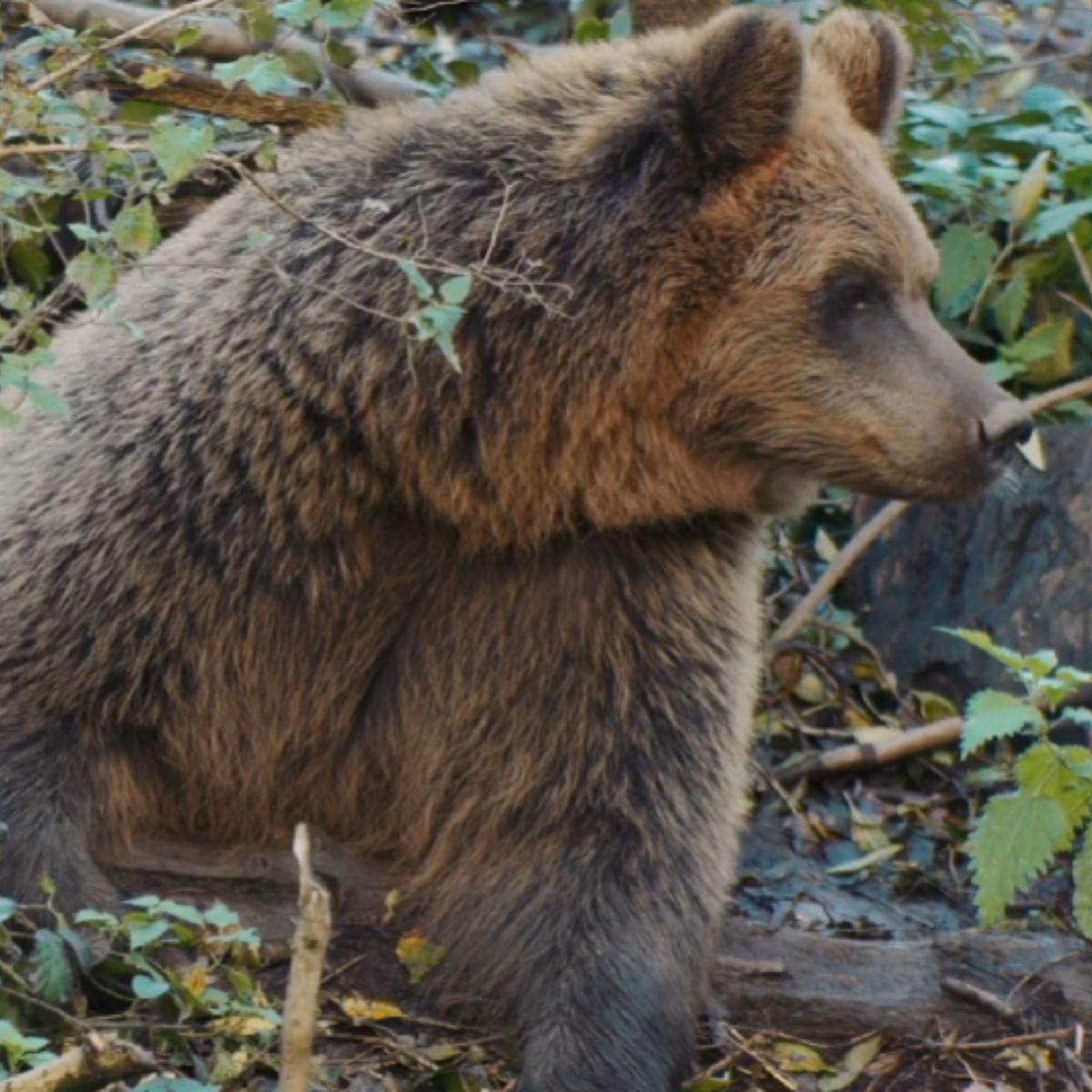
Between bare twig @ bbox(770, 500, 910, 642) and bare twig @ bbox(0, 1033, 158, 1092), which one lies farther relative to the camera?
bare twig @ bbox(770, 500, 910, 642)

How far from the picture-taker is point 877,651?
7.86m

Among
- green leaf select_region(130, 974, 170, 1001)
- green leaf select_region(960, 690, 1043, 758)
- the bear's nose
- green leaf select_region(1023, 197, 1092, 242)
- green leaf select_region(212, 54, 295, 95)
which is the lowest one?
green leaf select_region(960, 690, 1043, 758)

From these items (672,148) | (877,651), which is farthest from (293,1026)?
(877,651)

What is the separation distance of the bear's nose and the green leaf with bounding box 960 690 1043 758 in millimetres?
599

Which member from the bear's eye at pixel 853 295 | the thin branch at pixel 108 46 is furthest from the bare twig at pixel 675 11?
the thin branch at pixel 108 46

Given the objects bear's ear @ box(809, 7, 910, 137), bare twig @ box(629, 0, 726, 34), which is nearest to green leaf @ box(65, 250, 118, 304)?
bear's ear @ box(809, 7, 910, 137)

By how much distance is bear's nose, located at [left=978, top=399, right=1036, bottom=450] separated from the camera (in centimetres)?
536

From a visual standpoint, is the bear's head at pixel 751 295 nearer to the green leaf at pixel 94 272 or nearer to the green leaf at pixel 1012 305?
the green leaf at pixel 94 272

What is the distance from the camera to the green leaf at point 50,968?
15.3ft

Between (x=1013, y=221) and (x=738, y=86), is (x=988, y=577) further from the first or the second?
(x=738, y=86)

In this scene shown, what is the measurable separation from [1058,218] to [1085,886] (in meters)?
2.78

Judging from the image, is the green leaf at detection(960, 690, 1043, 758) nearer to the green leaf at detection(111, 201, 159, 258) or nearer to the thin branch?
the green leaf at detection(111, 201, 159, 258)

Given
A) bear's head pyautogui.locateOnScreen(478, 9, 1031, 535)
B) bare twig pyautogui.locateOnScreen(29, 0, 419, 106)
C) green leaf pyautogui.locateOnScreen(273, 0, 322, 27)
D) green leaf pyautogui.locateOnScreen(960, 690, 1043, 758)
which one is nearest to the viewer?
green leaf pyautogui.locateOnScreen(273, 0, 322, 27)

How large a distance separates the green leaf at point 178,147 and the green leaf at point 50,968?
156 centimetres
